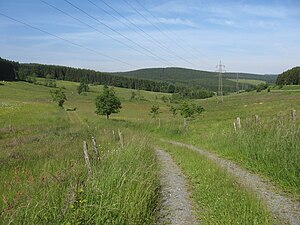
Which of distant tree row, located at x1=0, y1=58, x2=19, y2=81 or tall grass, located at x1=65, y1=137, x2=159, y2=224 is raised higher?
distant tree row, located at x1=0, y1=58, x2=19, y2=81

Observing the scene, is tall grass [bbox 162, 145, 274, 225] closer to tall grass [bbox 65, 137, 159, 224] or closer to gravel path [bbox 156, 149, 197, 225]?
gravel path [bbox 156, 149, 197, 225]

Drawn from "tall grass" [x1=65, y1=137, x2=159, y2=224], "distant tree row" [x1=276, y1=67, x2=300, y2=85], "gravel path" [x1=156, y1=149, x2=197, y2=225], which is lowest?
"gravel path" [x1=156, y1=149, x2=197, y2=225]

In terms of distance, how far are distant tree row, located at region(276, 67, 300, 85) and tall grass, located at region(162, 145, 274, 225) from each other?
144158 mm

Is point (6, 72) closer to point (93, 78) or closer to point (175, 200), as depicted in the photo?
point (93, 78)

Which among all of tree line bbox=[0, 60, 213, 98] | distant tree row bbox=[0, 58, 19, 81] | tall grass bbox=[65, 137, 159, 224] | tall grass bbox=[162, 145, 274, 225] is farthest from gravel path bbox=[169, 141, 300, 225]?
tree line bbox=[0, 60, 213, 98]

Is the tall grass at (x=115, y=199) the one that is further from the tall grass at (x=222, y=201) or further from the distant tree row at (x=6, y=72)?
the distant tree row at (x=6, y=72)

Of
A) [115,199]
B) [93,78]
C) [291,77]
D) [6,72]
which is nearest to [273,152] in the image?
[115,199]

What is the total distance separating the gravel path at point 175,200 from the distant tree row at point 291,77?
144 meters

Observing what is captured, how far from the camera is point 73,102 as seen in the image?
113 m

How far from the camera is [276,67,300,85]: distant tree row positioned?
139625mm

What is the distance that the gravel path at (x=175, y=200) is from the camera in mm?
6410

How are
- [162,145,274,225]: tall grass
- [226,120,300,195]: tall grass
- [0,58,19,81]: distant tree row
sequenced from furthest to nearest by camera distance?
[0,58,19,81]: distant tree row → [226,120,300,195]: tall grass → [162,145,274,225]: tall grass

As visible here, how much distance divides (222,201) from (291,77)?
496ft

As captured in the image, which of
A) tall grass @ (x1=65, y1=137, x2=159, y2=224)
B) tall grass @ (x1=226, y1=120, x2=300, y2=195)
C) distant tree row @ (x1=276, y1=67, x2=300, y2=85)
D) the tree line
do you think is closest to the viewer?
tall grass @ (x1=65, y1=137, x2=159, y2=224)
